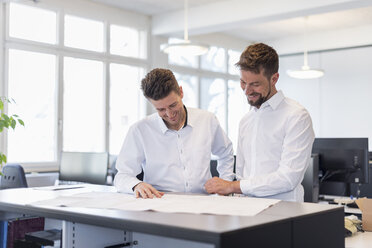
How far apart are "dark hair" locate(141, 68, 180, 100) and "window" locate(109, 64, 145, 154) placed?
16.2 ft

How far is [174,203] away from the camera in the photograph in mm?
1692

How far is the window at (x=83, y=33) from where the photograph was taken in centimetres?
633

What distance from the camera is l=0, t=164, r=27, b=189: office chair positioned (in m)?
3.87

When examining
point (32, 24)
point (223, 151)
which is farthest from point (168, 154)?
point (32, 24)

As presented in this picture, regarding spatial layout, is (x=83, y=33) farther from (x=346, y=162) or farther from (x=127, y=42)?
(x=346, y=162)

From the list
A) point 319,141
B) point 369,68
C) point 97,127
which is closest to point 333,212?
point 319,141

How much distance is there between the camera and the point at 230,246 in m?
1.18

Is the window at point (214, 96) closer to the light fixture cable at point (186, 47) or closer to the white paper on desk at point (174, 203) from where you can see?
the light fixture cable at point (186, 47)

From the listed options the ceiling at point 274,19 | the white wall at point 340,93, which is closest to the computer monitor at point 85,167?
the ceiling at point 274,19

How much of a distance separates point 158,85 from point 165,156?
0.37m

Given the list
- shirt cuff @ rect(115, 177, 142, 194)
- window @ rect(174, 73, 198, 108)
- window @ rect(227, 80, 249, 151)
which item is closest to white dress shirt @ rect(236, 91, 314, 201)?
shirt cuff @ rect(115, 177, 142, 194)

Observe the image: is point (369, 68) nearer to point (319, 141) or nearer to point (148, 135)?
point (319, 141)

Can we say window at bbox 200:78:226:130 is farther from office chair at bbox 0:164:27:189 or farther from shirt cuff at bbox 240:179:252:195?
shirt cuff at bbox 240:179:252:195

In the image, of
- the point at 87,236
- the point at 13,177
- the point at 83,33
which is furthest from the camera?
the point at 83,33
